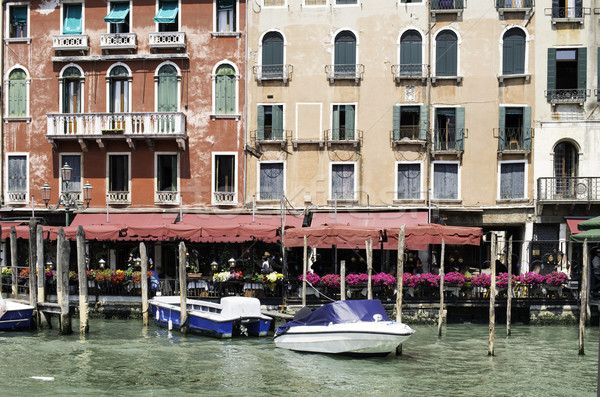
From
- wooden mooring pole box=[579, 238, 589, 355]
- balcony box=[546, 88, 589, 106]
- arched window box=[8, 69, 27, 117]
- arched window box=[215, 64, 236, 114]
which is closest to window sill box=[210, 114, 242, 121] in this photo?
arched window box=[215, 64, 236, 114]

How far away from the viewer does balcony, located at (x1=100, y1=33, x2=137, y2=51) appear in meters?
36.6

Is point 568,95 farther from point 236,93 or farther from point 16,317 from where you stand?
point 16,317

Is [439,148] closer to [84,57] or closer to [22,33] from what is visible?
[84,57]

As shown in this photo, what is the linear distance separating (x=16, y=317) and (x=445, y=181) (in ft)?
57.1

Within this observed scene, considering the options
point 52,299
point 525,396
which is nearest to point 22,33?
point 52,299

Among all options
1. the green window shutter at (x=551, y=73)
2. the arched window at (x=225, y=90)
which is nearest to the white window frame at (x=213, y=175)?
the arched window at (x=225, y=90)

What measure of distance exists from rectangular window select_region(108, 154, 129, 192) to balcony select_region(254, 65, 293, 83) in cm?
657

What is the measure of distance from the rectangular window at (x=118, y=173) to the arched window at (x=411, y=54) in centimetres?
1209

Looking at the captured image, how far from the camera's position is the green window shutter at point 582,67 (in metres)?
34.5

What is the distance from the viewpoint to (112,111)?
122 ft

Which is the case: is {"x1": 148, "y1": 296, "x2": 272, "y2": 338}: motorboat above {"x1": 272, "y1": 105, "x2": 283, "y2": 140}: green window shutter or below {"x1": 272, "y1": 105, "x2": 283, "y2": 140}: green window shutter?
below

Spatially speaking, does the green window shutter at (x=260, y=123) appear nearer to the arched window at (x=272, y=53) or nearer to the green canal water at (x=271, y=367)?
the arched window at (x=272, y=53)

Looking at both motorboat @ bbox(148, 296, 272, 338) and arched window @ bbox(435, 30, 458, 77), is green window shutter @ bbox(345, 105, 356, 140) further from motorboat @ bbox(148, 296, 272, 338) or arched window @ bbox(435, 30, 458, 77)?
motorboat @ bbox(148, 296, 272, 338)

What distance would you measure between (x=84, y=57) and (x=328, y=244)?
14.1 meters
